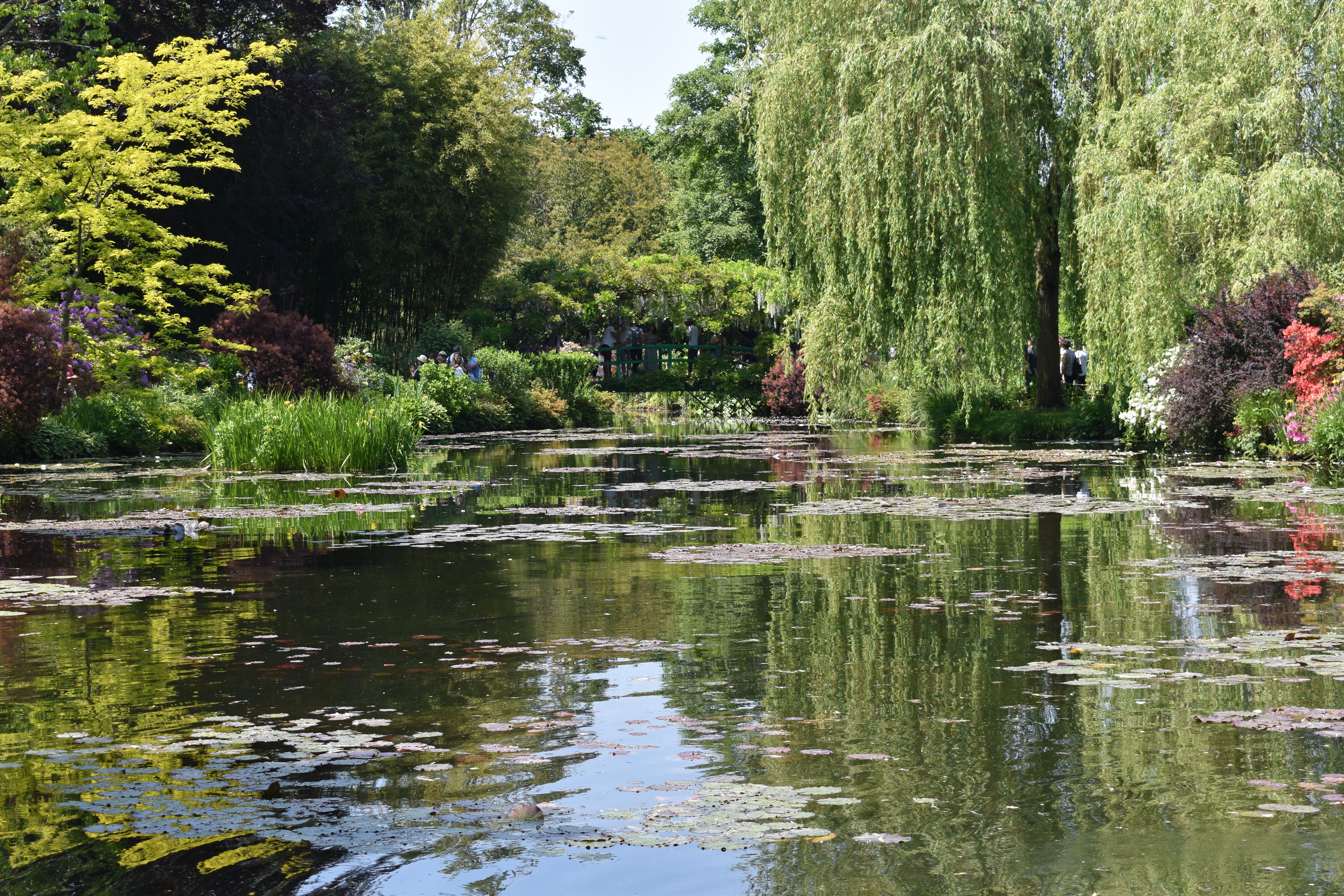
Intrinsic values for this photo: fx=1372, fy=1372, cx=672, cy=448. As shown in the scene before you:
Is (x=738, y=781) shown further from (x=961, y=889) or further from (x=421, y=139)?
(x=421, y=139)

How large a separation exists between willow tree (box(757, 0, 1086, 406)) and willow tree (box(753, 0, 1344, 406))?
1.5 inches

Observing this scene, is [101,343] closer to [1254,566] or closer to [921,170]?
[921,170]

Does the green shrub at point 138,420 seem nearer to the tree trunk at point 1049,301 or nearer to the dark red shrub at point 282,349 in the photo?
the dark red shrub at point 282,349

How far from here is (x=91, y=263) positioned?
24844mm

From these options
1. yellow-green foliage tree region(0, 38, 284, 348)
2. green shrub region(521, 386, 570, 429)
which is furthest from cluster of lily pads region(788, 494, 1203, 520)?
green shrub region(521, 386, 570, 429)

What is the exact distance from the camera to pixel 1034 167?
22.6 meters

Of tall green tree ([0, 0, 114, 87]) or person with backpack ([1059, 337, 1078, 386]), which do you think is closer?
tall green tree ([0, 0, 114, 87])

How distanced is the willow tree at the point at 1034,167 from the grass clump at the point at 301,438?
8640mm

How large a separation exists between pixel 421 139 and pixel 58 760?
35.4 m

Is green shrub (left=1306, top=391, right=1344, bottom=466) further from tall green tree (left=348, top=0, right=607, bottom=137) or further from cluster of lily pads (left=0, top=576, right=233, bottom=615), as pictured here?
tall green tree (left=348, top=0, right=607, bottom=137)

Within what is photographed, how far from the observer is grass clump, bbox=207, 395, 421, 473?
18812mm

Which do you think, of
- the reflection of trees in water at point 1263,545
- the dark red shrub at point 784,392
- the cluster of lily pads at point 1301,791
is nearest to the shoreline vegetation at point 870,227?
the reflection of trees in water at point 1263,545

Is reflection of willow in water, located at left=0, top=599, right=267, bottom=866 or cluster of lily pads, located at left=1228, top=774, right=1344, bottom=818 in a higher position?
reflection of willow in water, located at left=0, top=599, right=267, bottom=866

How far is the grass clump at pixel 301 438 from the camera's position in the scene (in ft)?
61.7
